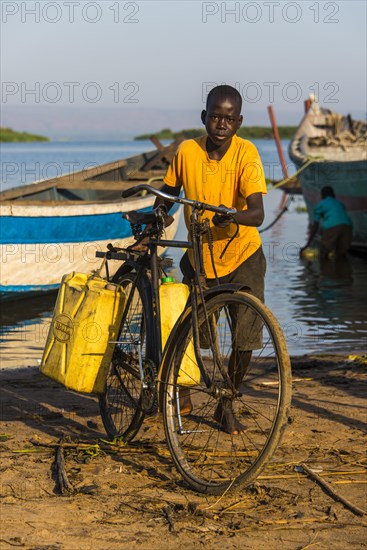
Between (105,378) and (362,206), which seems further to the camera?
(362,206)

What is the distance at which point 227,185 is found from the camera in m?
5.43

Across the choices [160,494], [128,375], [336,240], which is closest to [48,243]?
[336,240]

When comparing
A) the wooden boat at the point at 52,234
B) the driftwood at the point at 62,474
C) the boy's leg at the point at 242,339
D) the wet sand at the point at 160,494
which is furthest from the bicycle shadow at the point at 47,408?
the wooden boat at the point at 52,234

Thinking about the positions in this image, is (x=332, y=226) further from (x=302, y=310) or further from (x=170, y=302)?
(x=170, y=302)

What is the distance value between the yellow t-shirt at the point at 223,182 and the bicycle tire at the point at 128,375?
1.57ft

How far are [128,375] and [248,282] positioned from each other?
87 cm

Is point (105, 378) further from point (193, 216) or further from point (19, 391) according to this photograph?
point (19, 391)

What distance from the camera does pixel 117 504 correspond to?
447cm

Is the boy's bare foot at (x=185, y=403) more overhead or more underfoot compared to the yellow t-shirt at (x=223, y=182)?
more underfoot

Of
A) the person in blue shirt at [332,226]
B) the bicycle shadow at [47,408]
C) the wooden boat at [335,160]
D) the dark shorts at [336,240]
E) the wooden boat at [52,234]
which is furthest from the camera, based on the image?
the wooden boat at [335,160]

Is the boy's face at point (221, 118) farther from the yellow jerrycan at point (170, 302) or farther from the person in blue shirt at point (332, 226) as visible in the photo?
the person in blue shirt at point (332, 226)

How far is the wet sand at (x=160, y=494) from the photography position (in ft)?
13.3

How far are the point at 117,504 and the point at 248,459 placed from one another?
3.16 feet

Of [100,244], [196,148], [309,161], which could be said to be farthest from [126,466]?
[309,161]
